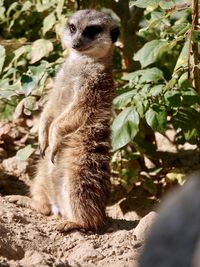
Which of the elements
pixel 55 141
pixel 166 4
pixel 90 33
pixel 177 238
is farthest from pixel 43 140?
pixel 177 238

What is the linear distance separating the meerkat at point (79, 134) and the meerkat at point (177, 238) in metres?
1.97

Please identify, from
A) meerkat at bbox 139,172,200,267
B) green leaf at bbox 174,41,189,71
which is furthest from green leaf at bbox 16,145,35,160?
meerkat at bbox 139,172,200,267

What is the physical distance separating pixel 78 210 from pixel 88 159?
0.24 meters

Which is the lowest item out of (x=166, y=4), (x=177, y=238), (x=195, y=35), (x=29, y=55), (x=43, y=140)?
(x=43, y=140)

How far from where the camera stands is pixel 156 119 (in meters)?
3.06

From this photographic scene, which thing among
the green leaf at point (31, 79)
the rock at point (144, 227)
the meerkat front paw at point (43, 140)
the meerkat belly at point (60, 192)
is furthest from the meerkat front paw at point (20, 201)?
the rock at point (144, 227)

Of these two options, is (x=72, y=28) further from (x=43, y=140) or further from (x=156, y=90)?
(x=156, y=90)

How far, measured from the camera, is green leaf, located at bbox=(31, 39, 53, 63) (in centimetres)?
382

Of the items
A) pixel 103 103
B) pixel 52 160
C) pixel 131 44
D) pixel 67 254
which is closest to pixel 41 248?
pixel 67 254

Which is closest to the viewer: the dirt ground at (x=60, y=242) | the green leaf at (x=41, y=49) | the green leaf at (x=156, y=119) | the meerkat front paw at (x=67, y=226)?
the dirt ground at (x=60, y=242)

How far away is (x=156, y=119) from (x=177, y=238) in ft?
6.83

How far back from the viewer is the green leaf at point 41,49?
150 inches

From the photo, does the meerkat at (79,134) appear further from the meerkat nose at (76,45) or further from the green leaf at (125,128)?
the green leaf at (125,128)

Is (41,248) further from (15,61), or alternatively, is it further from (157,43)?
(15,61)
